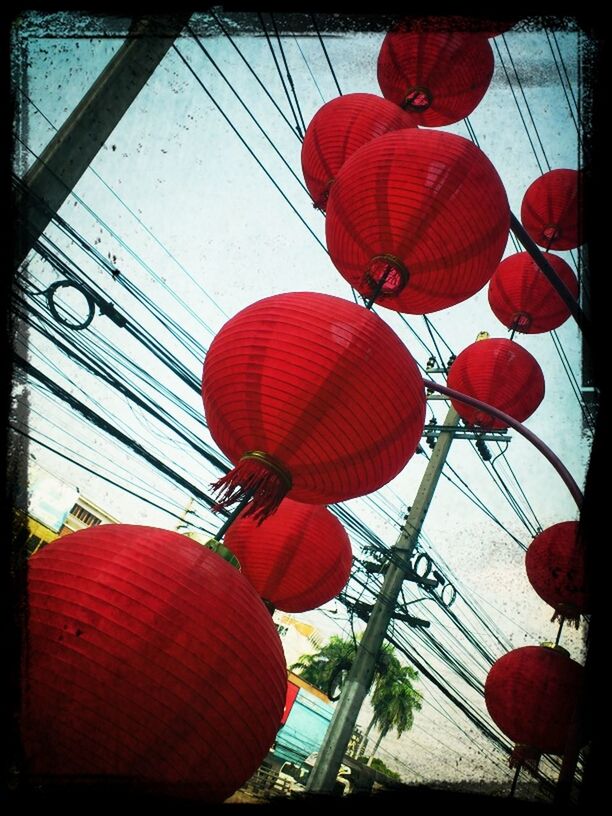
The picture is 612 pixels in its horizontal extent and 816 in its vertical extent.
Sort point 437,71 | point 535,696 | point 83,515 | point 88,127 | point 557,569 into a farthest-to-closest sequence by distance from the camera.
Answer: point 83,515
point 535,696
point 557,569
point 437,71
point 88,127

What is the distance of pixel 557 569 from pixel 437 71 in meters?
3.68

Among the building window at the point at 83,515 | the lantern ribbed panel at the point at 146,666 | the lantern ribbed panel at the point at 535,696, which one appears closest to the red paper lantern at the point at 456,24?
the lantern ribbed panel at the point at 146,666

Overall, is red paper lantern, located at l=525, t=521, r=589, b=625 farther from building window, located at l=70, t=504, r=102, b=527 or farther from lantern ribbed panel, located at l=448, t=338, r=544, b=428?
building window, located at l=70, t=504, r=102, b=527

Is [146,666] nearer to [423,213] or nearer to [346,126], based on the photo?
[423,213]

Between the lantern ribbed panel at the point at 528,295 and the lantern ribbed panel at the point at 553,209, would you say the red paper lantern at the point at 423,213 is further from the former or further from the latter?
the lantern ribbed panel at the point at 553,209

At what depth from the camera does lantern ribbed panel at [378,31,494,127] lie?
3.31m

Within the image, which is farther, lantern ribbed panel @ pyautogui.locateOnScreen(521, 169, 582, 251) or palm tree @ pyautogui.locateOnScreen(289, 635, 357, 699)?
palm tree @ pyautogui.locateOnScreen(289, 635, 357, 699)

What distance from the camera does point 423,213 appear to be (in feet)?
8.02

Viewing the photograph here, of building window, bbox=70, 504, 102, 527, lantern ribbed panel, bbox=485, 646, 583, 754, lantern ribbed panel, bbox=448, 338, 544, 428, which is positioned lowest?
building window, bbox=70, 504, 102, 527

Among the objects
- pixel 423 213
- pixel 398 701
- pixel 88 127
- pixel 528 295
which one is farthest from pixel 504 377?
pixel 398 701

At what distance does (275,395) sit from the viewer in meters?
2.04

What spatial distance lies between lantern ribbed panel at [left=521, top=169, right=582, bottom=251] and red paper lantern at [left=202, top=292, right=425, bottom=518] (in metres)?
3.17

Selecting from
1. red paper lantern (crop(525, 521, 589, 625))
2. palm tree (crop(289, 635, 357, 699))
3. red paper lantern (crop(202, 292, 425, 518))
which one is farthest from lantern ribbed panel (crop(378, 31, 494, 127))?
palm tree (crop(289, 635, 357, 699))

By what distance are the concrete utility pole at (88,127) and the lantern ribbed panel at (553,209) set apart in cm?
335
